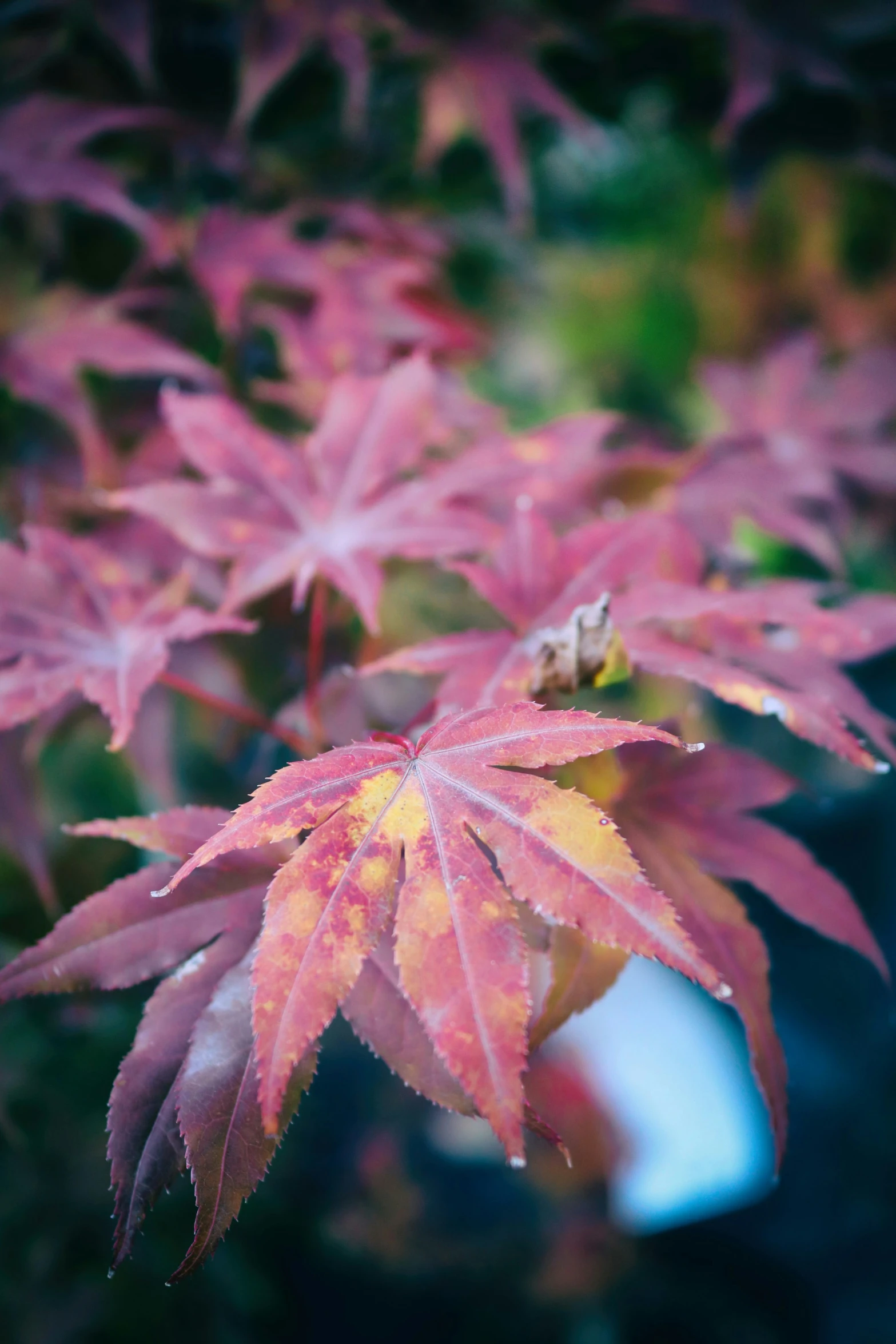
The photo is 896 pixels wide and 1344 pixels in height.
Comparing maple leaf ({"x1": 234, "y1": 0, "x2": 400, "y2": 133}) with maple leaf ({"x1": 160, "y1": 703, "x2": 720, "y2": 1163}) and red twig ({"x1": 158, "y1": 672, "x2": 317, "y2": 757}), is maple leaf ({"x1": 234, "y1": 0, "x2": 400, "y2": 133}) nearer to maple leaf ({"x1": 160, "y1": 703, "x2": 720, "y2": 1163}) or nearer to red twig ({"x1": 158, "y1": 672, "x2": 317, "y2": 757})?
red twig ({"x1": 158, "y1": 672, "x2": 317, "y2": 757})

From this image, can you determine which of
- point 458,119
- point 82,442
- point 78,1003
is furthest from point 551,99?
point 78,1003

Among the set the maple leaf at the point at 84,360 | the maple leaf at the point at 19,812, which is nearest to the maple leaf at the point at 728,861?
the maple leaf at the point at 19,812

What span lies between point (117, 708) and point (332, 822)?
21cm

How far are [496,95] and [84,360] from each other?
59cm

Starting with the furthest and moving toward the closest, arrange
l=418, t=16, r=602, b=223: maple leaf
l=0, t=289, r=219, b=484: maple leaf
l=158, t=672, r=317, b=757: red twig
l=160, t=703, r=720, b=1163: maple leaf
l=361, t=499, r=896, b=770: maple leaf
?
l=418, t=16, r=602, b=223: maple leaf → l=0, t=289, r=219, b=484: maple leaf → l=158, t=672, r=317, b=757: red twig → l=361, t=499, r=896, b=770: maple leaf → l=160, t=703, r=720, b=1163: maple leaf

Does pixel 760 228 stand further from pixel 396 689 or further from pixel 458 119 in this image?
pixel 396 689

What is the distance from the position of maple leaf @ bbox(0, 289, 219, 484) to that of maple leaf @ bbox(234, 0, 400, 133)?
0.31 meters

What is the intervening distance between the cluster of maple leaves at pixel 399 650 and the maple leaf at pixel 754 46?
198mm

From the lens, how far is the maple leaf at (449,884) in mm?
360

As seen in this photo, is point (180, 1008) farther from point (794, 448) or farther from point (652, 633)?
point (794, 448)

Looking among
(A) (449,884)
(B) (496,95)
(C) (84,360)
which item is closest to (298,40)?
(B) (496,95)

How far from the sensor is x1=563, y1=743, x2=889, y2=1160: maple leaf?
49cm

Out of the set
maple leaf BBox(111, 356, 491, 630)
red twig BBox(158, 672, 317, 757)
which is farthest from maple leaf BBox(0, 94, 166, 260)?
red twig BBox(158, 672, 317, 757)

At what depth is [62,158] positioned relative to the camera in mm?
808
